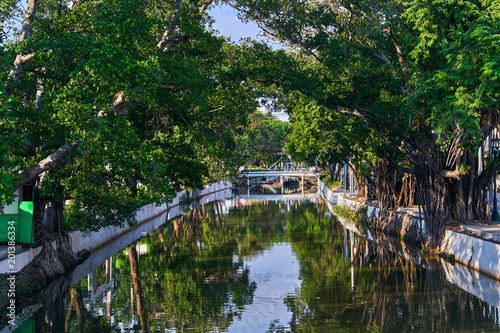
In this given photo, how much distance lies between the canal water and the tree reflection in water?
30 millimetres

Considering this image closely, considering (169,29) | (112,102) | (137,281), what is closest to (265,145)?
(169,29)

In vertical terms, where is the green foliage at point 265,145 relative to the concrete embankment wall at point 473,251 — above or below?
above

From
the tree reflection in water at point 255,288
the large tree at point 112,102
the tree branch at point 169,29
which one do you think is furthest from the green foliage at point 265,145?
the tree branch at point 169,29

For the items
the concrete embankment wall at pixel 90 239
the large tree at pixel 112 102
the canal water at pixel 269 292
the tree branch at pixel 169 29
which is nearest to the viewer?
the canal water at pixel 269 292

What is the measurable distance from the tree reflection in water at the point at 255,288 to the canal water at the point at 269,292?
0.03 meters

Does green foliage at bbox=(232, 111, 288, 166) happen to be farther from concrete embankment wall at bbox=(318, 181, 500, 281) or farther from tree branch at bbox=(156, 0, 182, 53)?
concrete embankment wall at bbox=(318, 181, 500, 281)

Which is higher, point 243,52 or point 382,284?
point 243,52

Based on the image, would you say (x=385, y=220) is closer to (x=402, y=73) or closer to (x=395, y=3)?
(x=402, y=73)

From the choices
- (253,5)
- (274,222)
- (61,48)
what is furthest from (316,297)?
(274,222)

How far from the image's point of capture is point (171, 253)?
87.4 ft

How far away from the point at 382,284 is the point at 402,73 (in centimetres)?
870

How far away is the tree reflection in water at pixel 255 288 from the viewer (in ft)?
45.8

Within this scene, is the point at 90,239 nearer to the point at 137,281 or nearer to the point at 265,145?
the point at 137,281

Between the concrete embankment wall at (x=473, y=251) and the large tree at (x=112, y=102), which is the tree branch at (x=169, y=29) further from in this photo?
the concrete embankment wall at (x=473, y=251)
